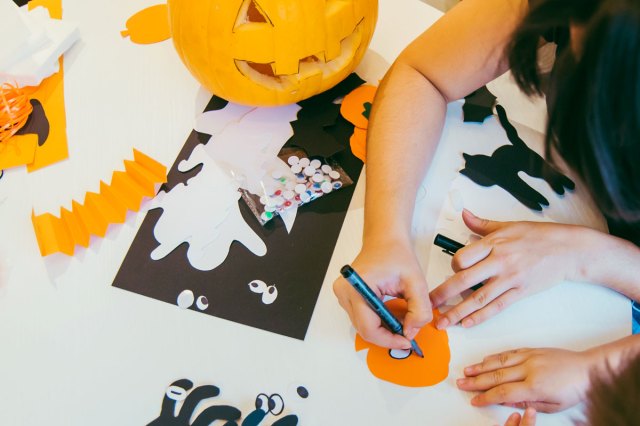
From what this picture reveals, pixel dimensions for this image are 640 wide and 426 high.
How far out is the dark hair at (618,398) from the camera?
387 millimetres

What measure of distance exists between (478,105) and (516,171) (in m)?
0.14

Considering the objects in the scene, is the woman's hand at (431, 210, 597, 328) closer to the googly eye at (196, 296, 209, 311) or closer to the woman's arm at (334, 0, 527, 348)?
the woman's arm at (334, 0, 527, 348)

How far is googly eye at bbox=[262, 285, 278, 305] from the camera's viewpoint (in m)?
0.71

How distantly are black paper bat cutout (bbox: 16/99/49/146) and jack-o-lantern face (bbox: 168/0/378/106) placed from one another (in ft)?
0.87

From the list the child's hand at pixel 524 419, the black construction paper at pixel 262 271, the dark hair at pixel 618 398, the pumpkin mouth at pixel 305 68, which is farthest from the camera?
the pumpkin mouth at pixel 305 68

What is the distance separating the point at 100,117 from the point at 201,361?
0.47 m

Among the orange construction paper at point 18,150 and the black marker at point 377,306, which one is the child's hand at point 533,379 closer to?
the black marker at point 377,306

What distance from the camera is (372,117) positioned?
0.84 meters

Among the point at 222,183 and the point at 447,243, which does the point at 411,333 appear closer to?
the point at 447,243

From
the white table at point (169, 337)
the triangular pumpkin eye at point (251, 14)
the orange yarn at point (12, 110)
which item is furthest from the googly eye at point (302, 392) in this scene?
the orange yarn at point (12, 110)

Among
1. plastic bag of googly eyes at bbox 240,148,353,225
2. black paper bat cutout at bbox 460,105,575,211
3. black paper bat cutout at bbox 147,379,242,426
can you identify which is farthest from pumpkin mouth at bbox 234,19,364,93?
black paper bat cutout at bbox 147,379,242,426

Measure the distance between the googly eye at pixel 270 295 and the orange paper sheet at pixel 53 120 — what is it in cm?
41

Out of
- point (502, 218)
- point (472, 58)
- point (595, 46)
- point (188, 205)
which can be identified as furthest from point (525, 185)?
point (188, 205)

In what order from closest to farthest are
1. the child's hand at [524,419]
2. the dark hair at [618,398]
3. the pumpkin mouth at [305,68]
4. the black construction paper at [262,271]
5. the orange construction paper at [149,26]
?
the dark hair at [618,398], the child's hand at [524,419], the black construction paper at [262,271], the pumpkin mouth at [305,68], the orange construction paper at [149,26]
